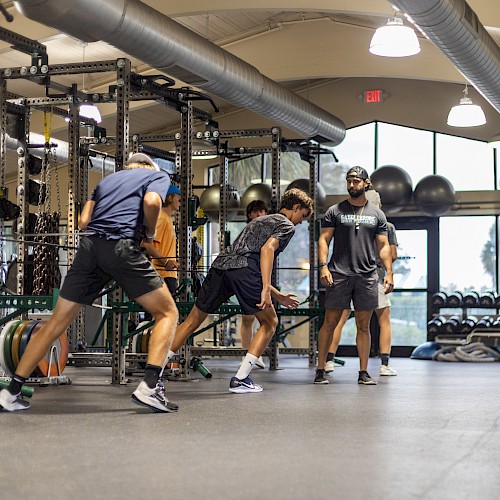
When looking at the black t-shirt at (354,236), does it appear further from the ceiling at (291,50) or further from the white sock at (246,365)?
the ceiling at (291,50)

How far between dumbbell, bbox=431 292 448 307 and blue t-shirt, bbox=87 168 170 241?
8680 millimetres

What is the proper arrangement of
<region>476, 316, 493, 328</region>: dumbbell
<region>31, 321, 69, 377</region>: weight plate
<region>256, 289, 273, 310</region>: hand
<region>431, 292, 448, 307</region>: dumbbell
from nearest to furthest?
1. <region>256, 289, 273, 310</region>: hand
2. <region>31, 321, 69, 377</region>: weight plate
3. <region>476, 316, 493, 328</region>: dumbbell
4. <region>431, 292, 448, 307</region>: dumbbell

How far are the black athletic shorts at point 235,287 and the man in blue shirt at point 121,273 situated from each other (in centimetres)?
110

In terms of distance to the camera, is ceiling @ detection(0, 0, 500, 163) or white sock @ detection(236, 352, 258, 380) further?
ceiling @ detection(0, 0, 500, 163)

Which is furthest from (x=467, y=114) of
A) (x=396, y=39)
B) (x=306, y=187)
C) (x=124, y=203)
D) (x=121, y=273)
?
(x=121, y=273)

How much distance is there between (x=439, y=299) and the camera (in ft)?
41.6

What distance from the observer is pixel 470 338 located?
11945mm

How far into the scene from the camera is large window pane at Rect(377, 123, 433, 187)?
552 inches

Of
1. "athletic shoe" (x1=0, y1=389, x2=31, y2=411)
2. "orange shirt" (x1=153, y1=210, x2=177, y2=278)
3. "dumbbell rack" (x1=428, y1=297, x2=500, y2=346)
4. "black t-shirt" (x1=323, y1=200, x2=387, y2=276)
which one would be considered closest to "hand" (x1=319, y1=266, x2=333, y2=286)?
"black t-shirt" (x1=323, y1=200, x2=387, y2=276)

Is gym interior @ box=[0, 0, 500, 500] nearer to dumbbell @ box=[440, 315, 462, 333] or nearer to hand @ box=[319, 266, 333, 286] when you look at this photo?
dumbbell @ box=[440, 315, 462, 333]

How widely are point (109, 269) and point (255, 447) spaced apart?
4.98 ft

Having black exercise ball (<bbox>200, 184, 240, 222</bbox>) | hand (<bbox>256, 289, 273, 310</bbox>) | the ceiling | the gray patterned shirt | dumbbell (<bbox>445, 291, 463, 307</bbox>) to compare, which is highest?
the ceiling

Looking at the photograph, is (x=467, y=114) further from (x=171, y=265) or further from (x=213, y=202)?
(x=171, y=265)

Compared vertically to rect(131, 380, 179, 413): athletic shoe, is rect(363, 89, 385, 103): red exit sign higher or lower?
higher
